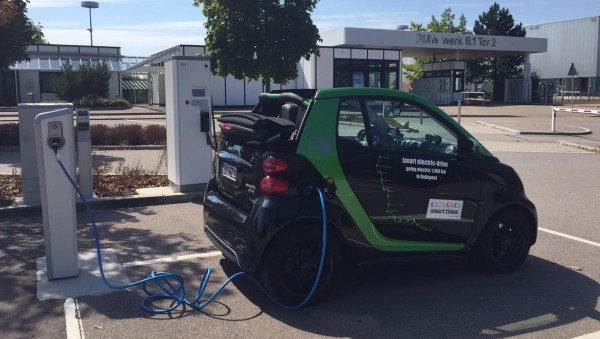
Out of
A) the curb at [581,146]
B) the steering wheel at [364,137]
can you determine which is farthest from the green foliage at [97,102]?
the steering wheel at [364,137]

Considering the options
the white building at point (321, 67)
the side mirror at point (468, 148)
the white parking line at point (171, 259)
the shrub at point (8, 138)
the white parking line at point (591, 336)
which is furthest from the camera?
the white building at point (321, 67)

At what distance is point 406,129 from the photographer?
527 centimetres

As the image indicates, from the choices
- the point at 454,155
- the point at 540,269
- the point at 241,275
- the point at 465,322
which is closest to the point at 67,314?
the point at 241,275

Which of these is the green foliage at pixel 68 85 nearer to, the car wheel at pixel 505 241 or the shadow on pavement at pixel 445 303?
the shadow on pavement at pixel 445 303

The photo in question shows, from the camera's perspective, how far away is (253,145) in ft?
16.0

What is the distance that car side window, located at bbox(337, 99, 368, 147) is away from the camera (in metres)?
4.96

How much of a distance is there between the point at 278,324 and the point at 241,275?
39.0 inches

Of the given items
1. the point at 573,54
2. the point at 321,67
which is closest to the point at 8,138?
the point at 321,67

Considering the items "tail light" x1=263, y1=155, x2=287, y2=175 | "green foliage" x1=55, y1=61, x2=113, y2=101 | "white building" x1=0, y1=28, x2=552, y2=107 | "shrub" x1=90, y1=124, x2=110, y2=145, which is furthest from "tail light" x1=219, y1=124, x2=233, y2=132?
"green foliage" x1=55, y1=61, x2=113, y2=101

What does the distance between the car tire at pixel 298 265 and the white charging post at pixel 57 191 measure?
1873 mm

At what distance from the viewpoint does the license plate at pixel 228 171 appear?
5172 mm

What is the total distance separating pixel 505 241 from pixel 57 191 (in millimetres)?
4228

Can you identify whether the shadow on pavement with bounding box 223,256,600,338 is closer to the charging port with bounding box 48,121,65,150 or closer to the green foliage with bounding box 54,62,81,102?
the charging port with bounding box 48,121,65,150

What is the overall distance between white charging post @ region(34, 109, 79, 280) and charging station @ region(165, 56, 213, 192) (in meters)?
A: 3.72
